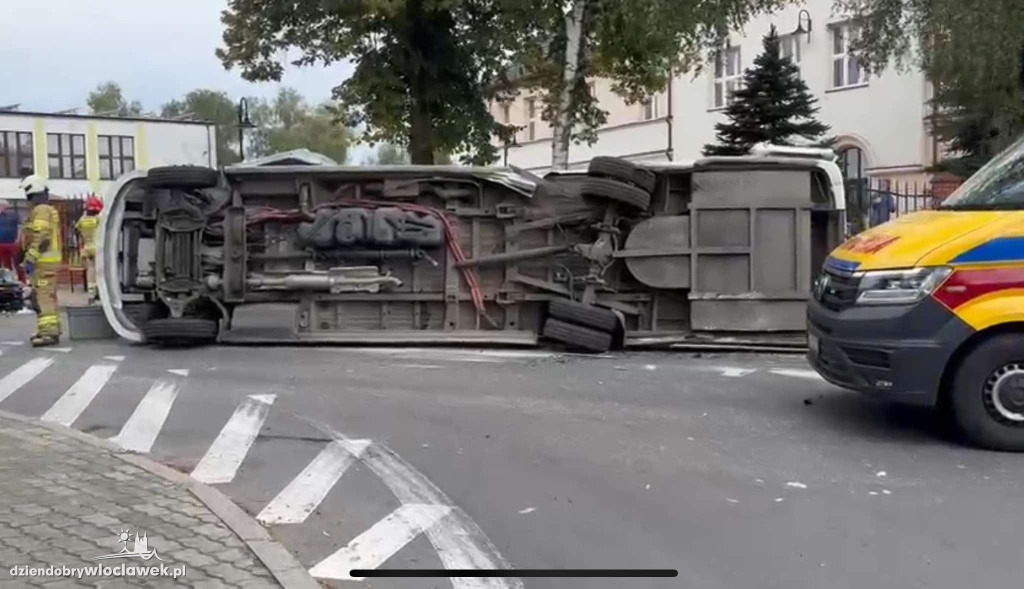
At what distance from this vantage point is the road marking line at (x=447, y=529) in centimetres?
463

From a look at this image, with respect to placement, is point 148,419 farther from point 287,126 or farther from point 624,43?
point 287,126

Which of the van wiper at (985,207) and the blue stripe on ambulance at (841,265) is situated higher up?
the van wiper at (985,207)

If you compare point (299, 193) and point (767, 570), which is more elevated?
point (299, 193)

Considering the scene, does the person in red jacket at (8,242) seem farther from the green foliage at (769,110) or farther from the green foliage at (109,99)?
the green foliage at (109,99)

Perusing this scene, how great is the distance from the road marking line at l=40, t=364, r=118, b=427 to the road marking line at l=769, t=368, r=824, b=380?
5713 mm

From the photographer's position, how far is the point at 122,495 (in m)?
5.60

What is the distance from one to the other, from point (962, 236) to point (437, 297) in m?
5.61

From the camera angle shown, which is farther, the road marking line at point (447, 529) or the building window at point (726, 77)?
the building window at point (726, 77)

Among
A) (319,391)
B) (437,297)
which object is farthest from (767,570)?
(437,297)

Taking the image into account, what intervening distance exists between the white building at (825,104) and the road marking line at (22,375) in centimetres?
1451

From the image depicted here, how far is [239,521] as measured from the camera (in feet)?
17.0

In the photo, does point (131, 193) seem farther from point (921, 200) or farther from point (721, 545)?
point (921, 200)

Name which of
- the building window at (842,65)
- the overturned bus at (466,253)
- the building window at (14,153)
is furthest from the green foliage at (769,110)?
the building window at (14,153)

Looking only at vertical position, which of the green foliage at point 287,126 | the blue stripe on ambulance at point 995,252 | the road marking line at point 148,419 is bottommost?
the road marking line at point 148,419
